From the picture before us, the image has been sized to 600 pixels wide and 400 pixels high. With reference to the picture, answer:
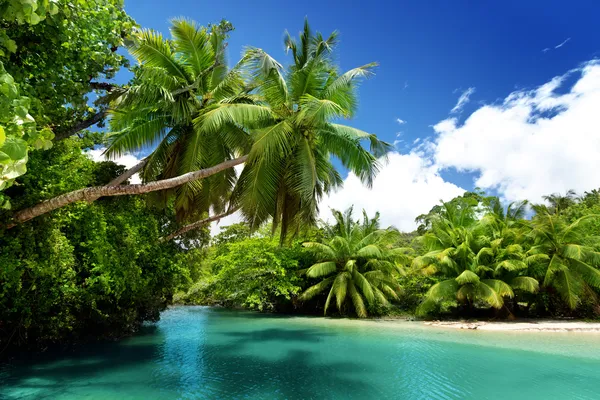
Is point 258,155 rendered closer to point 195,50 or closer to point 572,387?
point 195,50

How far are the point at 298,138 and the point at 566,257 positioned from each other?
15.6 m

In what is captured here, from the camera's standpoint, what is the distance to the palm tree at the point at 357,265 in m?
20.3

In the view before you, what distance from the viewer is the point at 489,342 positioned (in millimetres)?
12273

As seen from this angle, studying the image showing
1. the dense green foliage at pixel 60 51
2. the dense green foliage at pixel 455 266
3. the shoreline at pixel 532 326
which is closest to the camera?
the dense green foliage at pixel 60 51

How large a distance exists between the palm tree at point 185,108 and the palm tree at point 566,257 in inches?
603

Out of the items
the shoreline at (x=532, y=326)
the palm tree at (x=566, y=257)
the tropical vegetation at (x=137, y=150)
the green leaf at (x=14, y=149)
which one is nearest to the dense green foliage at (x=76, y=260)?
the tropical vegetation at (x=137, y=150)

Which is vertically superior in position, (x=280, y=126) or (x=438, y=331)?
(x=280, y=126)

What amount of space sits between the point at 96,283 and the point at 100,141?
12.5ft

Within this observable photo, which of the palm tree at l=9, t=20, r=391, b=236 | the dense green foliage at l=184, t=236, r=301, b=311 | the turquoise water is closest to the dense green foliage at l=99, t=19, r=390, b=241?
the palm tree at l=9, t=20, r=391, b=236

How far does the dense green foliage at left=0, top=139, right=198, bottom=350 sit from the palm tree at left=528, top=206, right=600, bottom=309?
16313 millimetres

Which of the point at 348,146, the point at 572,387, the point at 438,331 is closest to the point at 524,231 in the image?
the point at 438,331

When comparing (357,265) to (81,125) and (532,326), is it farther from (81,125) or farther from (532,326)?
(81,125)

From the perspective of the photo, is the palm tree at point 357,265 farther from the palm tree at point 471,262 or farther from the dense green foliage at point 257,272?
the palm tree at point 471,262

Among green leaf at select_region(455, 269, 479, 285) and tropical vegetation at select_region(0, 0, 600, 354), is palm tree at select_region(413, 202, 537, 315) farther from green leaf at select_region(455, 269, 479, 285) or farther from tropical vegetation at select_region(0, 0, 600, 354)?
tropical vegetation at select_region(0, 0, 600, 354)
